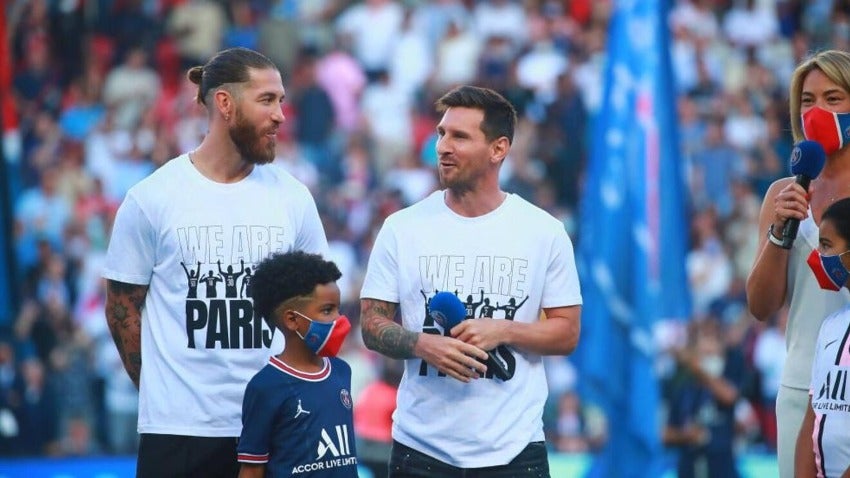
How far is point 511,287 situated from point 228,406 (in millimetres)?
1204

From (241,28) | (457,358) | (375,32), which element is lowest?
(457,358)

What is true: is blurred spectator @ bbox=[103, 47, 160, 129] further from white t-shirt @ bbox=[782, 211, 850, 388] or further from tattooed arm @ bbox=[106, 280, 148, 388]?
white t-shirt @ bbox=[782, 211, 850, 388]

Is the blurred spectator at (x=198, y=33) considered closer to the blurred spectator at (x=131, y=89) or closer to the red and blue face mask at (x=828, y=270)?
the blurred spectator at (x=131, y=89)

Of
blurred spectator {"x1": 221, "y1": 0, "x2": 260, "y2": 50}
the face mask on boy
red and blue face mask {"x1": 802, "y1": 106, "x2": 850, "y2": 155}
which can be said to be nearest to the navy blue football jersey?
the face mask on boy

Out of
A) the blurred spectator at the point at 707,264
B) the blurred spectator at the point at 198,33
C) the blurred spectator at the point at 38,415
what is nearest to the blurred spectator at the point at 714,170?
the blurred spectator at the point at 707,264

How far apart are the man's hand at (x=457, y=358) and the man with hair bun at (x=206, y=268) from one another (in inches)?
26.2

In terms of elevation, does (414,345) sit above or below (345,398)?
above

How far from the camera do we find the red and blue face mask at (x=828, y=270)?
5484 millimetres

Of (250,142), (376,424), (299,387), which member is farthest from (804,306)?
(376,424)

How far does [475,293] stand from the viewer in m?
6.14

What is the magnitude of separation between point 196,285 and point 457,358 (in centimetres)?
106

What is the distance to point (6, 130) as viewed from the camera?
1747cm

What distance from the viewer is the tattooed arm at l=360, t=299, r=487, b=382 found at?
5.82 meters

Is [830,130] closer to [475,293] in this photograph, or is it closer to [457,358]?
[475,293]
